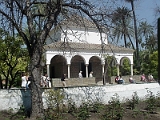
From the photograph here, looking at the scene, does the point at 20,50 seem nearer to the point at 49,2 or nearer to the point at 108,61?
the point at 49,2

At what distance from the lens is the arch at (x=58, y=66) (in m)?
33.3

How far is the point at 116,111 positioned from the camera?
9750mm

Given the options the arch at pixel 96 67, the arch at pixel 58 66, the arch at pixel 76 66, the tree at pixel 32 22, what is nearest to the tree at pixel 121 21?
the tree at pixel 32 22

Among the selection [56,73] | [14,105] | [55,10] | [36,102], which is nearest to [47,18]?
[55,10]

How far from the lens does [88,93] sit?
40.1 ft

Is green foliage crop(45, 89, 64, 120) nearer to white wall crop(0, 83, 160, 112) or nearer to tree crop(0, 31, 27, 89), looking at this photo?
white wall crop(0, 83, 160, 112)

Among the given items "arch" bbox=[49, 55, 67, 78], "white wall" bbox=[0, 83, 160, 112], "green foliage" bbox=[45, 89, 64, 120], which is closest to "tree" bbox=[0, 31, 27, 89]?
Result: "white wall" bbox=[0, 83, 160, 112]

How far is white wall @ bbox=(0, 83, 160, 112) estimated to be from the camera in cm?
1084

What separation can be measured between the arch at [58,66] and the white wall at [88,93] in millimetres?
18378

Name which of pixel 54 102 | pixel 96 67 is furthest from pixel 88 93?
pixel 96 67

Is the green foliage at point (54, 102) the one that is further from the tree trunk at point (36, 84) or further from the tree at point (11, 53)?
the tree at point (11, 53)

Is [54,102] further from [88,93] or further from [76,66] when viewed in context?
[76,66]

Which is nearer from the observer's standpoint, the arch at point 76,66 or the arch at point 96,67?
the arch at point 76,66

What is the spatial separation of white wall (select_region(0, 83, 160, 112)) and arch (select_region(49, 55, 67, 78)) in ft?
60.3
